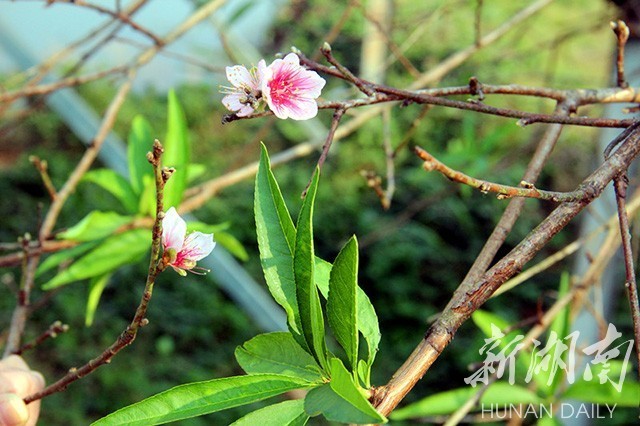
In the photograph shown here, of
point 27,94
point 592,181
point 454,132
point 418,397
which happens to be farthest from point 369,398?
point 454,132

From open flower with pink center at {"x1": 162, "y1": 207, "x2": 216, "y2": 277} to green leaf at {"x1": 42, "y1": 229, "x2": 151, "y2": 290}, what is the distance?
47 cm

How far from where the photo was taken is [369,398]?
40 centimetres

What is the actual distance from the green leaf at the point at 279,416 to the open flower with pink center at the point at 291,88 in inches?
6.8

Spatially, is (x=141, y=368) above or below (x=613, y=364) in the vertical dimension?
above

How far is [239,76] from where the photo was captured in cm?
46

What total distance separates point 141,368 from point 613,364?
1618 millimetres

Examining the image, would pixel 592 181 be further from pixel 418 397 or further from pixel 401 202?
pixel 401 202

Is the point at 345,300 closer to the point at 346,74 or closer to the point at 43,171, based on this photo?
the point at 346,74

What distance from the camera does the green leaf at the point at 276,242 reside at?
0.46 meters

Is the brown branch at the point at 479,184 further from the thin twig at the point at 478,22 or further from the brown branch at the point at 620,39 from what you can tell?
the thin twig at the point at 478,22

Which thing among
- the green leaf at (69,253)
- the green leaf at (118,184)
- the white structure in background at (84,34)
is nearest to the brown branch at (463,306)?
the green leaf at (69,253)

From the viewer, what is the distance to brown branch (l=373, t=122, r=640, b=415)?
39cm

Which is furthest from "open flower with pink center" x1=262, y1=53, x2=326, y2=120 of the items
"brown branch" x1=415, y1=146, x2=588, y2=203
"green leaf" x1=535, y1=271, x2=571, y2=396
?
"green leaf" x1=535, y1=271, x2=571, y2=396

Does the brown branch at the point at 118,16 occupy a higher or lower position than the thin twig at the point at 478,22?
higher
